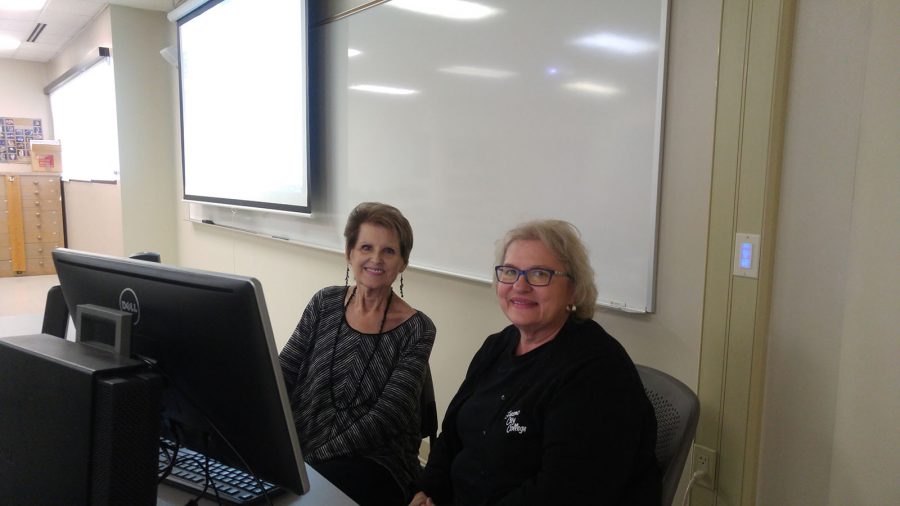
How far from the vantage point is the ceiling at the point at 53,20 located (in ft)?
16.4

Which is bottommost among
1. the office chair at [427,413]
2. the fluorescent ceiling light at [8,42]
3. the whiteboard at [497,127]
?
the office chair at [427,413]

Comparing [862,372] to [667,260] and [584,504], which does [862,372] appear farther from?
[584,504]

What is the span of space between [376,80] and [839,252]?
6.58 ft

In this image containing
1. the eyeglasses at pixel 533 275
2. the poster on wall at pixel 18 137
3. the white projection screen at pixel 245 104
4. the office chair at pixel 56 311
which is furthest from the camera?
the poster on wall at pixel 18 137

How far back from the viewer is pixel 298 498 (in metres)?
1.04

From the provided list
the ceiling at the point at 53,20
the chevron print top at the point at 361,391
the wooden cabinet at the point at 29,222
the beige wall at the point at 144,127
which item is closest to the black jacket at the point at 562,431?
the chevron print top at the point at 361,391

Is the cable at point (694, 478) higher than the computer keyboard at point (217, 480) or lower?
lower

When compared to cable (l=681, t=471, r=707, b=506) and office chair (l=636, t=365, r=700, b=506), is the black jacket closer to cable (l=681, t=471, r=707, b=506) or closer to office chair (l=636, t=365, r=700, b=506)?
office chair (l=636, t=365, r=700, b=506)

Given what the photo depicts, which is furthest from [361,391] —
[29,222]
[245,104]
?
[29,222]

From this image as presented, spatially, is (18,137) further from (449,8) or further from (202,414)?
(202,414)

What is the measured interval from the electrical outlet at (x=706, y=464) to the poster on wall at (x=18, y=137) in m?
9.71

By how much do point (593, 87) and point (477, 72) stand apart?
1.81 feet

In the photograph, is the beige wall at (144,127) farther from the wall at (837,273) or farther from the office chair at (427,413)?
the wall at (837,273)

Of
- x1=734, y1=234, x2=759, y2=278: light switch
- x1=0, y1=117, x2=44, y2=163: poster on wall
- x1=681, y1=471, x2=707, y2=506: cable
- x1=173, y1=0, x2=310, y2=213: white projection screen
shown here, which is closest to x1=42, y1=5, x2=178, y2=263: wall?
x1=173, y1=0, x2=310, y2=213: white projection screen
